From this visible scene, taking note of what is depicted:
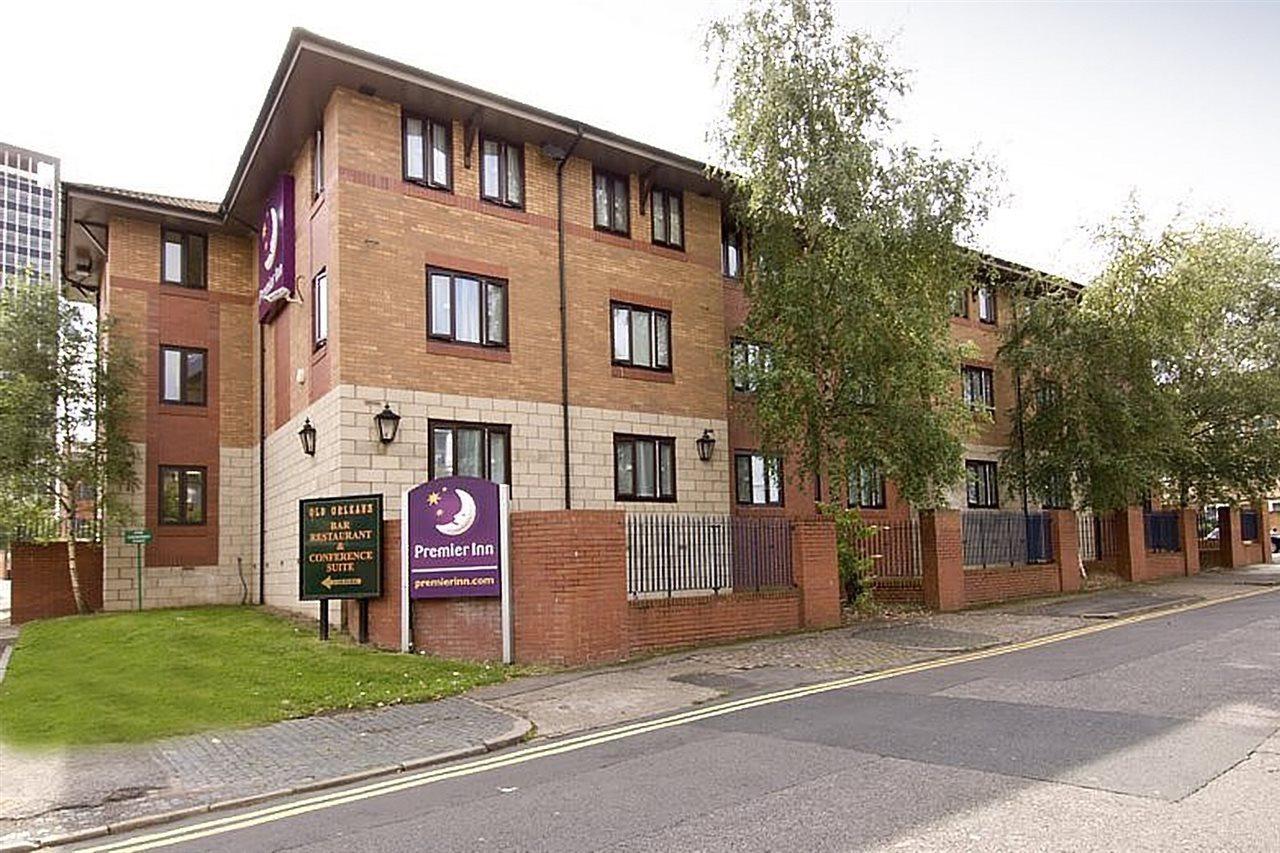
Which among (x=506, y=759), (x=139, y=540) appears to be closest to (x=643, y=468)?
(x=139, y=540)

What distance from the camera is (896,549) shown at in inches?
776

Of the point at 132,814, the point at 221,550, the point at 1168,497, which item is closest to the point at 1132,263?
the point at 1168,497

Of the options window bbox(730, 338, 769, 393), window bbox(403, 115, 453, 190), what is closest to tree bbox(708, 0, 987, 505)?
window bbox(730, 338, 769, 393)

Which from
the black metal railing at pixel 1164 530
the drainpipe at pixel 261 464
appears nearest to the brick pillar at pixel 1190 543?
the black metal railing at pixel 1164 530

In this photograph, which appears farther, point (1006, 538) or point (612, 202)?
point (1006, 538)

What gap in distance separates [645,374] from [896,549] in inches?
248

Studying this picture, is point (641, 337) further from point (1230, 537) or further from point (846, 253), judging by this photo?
point (1230, 537)

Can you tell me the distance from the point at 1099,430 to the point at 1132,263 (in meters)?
4.37

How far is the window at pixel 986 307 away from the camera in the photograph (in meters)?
30.6

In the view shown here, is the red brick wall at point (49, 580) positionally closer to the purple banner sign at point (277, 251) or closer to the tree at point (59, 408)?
the tree at point (59, 408)

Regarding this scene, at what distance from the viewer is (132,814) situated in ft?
22.6

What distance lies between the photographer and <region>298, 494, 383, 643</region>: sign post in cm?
1389

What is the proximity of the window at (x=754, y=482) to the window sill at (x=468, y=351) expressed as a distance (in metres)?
6.30

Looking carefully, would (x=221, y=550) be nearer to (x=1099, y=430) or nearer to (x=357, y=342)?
(x=357, y=342)
